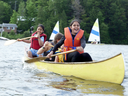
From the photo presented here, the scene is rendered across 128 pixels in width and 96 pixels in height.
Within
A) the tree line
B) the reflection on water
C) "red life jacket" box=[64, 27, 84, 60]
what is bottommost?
the reflection on water

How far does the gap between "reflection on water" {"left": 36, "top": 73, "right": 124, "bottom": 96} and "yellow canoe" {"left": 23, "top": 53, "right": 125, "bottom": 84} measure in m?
0.10

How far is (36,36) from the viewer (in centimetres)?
654

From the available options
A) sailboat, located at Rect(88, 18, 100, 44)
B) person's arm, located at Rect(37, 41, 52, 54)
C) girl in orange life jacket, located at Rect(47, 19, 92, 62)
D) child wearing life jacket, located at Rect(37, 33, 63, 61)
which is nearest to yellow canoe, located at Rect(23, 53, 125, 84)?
girl in orange life jacket, located at Rect(47, 19, 92, 62)

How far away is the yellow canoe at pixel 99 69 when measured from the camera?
443cm

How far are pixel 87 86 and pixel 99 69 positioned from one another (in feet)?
1.36

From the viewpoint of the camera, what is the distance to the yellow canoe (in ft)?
14.5

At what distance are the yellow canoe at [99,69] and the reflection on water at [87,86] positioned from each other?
0.10 metres

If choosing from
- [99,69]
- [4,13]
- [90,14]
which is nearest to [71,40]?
[99,69]

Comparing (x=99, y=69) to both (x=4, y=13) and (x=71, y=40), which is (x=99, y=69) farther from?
(x=4, y=13)

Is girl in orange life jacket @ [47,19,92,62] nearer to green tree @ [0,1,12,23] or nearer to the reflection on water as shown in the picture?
the reflection on water

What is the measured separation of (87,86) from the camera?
14.4 feet

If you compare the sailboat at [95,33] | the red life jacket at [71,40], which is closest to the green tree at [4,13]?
the sailboat at [95,33]

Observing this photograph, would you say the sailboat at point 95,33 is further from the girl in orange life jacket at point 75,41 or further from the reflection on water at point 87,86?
the reflection on water at point 87,86

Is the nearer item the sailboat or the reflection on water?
the reflection on water
